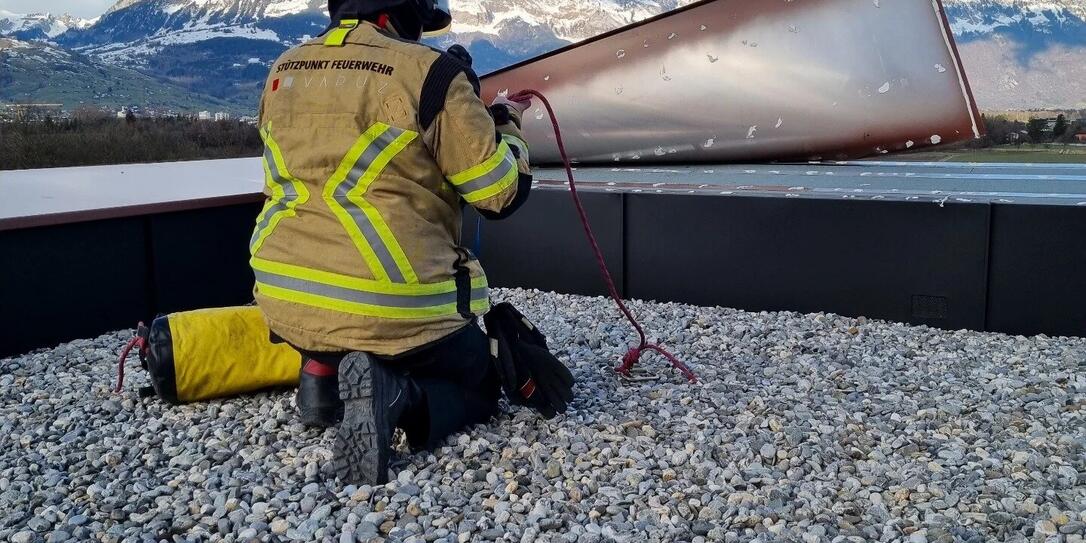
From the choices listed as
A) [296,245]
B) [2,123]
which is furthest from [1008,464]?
[2,123]

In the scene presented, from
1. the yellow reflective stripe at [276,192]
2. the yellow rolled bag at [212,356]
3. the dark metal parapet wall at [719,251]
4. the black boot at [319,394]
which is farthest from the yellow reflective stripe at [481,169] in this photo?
the dark metal parapet wall at [719,251]

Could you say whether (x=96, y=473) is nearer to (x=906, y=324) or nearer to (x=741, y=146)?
(x=906, y=324)

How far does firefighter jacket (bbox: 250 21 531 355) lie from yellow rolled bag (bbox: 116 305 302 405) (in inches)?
24.8

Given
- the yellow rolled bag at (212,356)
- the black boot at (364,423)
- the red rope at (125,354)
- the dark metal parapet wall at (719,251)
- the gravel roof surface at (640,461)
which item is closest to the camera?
the gravel roof surface at (640,461)

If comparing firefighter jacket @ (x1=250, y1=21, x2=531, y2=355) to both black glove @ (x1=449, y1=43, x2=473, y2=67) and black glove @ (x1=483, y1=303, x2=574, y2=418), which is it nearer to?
black glove @ (x1=449, y1=43, x2=473, y2=67)

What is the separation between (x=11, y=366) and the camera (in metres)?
3.54

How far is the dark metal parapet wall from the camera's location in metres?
3.70

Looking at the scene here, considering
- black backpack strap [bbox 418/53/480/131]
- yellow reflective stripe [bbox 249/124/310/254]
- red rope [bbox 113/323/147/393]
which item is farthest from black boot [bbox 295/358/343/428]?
black backpack strap [bbox 418/53/480/131]

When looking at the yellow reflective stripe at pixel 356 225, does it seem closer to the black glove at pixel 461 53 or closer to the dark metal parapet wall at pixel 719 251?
the black glove at pixel 461 53

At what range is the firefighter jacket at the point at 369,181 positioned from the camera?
7.66ft

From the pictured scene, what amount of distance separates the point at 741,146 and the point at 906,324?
214 cm

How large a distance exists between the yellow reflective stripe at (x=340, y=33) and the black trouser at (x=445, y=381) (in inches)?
32.4

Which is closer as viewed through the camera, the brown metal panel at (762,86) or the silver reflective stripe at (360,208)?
the silver reflective stripe at (360,208)

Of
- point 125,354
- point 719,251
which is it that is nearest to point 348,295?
point 125,354
